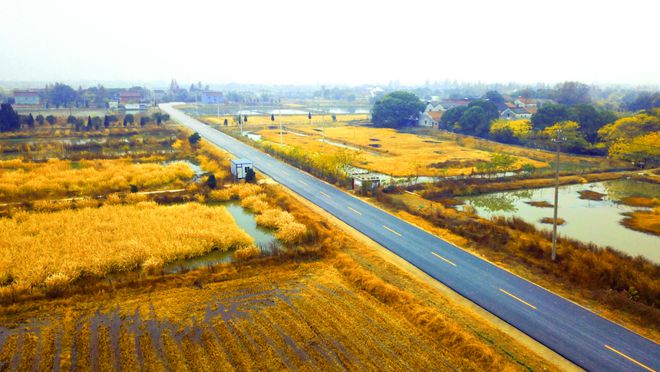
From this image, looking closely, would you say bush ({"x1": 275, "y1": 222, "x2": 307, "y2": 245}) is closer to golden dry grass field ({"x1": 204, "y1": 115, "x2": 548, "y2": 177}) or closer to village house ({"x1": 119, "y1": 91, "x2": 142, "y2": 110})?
golden dry grass field ({"x1": 204, "y1": 115, "x2": 548, "y2": 177})

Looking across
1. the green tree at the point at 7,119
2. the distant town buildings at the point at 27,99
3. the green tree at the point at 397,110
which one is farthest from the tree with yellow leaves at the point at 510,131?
the distant town buildings at the point at 27,99

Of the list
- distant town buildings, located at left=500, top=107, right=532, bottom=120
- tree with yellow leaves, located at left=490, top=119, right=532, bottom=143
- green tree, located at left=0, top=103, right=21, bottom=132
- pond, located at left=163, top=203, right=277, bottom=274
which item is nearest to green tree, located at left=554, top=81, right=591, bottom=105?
distant town buildings, located at left=500, top=107, right=532, bottom=120

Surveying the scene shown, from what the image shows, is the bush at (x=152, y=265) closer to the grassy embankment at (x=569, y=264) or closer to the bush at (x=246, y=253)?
the bush at (x=246, y=253)

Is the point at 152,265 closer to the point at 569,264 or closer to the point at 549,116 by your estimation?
the point at 569,264

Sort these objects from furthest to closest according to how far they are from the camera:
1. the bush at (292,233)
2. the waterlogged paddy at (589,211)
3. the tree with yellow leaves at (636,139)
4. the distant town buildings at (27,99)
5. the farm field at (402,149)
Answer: the distant town buildings at (27,99) < the farm field at (402,149) < the tree with yellow leaves at (636,139) < the waterlogged paddy at (589,211) < the bush at (292,233)

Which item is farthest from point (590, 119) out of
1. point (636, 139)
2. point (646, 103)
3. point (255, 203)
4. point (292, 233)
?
point (646, 103)
